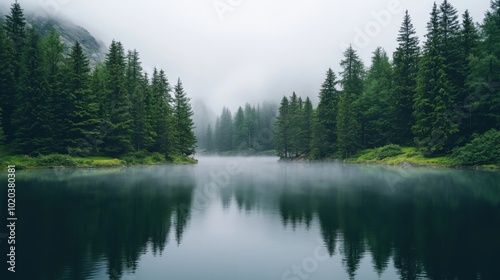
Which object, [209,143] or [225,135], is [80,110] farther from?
[209,143]

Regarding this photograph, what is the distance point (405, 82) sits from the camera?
64562mm

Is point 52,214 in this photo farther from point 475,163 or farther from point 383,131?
point 383,131

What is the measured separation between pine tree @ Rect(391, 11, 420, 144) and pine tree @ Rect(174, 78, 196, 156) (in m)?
43.7

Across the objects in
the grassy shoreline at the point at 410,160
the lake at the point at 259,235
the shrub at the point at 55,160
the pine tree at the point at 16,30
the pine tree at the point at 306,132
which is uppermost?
A: the pine tree at the point at 16,30

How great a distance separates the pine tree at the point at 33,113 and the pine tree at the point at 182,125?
95.4ft

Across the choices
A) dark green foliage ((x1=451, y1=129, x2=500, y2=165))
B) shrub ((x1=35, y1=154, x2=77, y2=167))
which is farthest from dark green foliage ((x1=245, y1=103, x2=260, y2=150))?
dark green foliage ((x1=451, y1=129, x2=500, y2=165))

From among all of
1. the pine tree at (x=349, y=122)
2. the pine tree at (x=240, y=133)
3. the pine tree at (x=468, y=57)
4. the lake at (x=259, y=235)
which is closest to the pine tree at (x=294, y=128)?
the pine tree at (x=349, y=122)

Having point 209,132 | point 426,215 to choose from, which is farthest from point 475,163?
point 209,132

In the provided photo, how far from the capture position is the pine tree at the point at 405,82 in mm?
63500

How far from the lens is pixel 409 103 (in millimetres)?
63188

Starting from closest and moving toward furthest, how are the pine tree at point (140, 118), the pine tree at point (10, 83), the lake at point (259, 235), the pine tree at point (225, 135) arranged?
the lake at point (259, 235), the pine tree at point (10, 83), the pine tree at point (140, 118), the pine tree at point (225, 135)

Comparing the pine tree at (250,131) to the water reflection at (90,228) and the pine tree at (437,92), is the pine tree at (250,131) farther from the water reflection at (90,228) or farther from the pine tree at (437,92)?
the water reflection at (90,228)

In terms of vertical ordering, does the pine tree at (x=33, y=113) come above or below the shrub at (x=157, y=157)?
above

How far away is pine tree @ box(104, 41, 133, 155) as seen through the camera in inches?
2478
